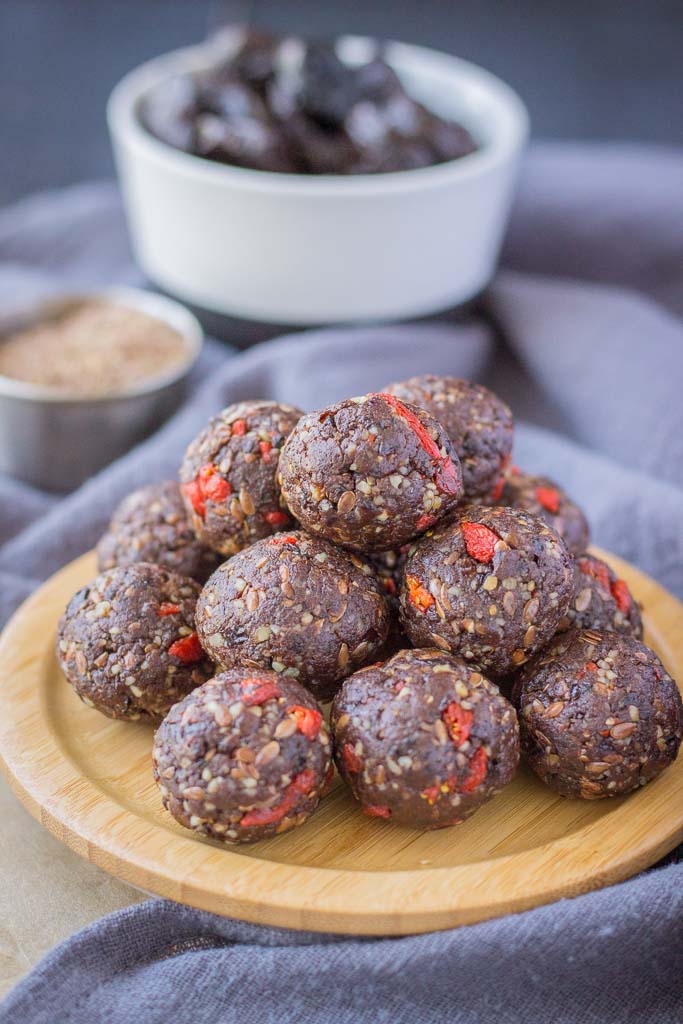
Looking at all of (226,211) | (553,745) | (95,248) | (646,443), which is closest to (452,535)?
(553,745)

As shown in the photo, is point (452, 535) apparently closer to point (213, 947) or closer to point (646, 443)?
point (213, 947)

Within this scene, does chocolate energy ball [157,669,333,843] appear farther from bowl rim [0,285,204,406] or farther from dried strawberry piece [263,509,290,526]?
bowl rim [0,285,204,406]

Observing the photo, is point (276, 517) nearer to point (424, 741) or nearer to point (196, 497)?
point (196, 497)

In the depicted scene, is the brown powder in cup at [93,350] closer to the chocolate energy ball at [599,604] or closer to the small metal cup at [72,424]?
the small metal cup at [72,424]

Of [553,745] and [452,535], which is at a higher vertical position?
[452,535]

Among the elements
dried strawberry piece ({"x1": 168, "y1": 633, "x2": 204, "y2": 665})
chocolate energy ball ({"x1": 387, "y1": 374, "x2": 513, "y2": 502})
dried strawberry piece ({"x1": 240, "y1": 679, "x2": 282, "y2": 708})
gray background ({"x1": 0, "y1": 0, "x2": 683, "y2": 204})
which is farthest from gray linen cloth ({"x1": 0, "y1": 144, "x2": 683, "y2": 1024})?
gray background ({"x1": 0, "y1": 0, "x2": 683, "y2": 204})

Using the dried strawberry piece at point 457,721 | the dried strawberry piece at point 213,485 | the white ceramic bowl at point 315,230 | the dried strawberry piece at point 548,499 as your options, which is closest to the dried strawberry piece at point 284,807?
the dried strawberry piece at point 457,721

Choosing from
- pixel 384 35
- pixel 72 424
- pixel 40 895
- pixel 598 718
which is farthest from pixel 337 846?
pixel 384 35

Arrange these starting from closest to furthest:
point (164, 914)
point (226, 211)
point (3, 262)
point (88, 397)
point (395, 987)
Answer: point (395, 987) < point (164, 914) < point (88, 397) < point (226, 211) < point (3, 262)
